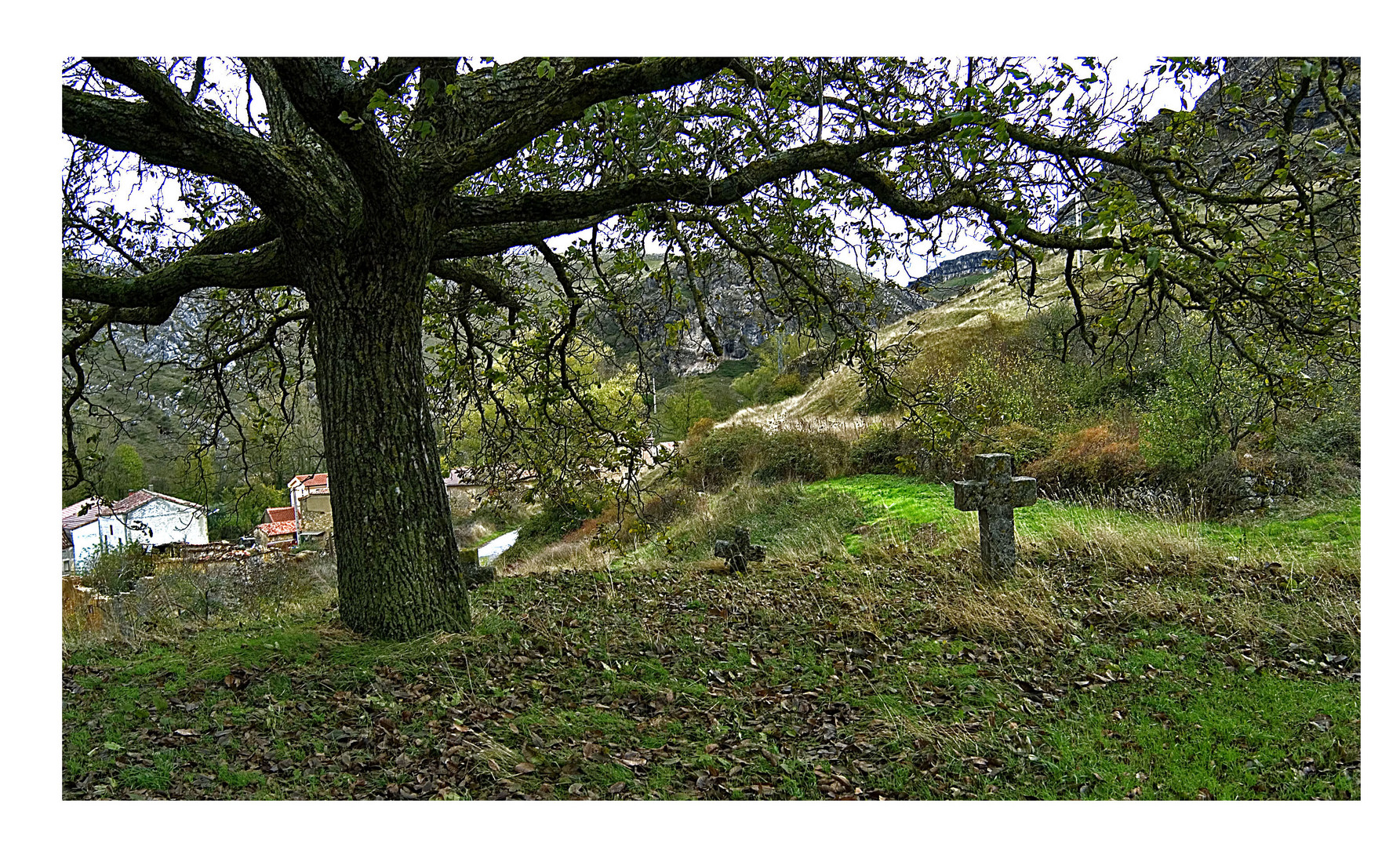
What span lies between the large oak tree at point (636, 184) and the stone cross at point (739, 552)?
3.12 meters

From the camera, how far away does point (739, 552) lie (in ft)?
25.2

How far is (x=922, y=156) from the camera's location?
415cm

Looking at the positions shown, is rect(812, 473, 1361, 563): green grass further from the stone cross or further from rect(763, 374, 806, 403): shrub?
rect(763, 374, 806, 403): shrub

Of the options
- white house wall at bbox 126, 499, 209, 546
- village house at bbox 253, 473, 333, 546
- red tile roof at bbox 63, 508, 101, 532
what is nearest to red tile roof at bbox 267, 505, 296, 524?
village house at bbox 253, 473, 333, 546

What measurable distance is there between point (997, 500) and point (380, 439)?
4.84 meters

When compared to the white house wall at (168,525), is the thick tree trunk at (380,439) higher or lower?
higher

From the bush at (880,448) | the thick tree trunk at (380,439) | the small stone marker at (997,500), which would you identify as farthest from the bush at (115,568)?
the small stone marker at (997,500)

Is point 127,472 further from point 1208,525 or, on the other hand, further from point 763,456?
point 1208,525

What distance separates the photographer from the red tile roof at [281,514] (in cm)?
1692

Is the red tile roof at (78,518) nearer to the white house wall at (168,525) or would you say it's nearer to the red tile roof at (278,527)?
the white house wall at (168,525)

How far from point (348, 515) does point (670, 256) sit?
278 centimetres

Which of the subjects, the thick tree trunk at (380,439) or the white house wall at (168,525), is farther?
the white house wall at (168,525)
